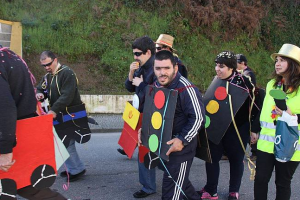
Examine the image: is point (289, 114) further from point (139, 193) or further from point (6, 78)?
point (6, 78)

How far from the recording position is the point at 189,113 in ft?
10.0

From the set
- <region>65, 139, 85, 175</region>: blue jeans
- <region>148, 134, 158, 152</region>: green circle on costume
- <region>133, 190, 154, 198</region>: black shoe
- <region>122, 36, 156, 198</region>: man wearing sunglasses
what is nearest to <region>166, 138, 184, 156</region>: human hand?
<region>148, 134, 158, 152</region>: green circle on costume

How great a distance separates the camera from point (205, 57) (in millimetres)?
14680

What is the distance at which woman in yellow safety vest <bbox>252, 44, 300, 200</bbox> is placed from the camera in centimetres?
310

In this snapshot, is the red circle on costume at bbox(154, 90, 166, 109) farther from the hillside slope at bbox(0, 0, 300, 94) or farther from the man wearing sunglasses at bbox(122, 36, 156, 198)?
the hillside slope at bbox(0, 0, 300, 94)

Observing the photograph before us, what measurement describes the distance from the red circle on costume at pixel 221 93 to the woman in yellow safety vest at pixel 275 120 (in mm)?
715

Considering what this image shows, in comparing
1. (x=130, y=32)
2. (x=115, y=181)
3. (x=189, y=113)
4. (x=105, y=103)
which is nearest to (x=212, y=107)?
(x=189, y=113)

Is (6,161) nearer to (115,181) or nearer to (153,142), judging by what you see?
(153,142)

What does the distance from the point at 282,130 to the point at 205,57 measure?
1192cm

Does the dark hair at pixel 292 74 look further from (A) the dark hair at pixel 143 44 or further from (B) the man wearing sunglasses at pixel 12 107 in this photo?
(B) the man wearing sunglasses at pixel 12 107

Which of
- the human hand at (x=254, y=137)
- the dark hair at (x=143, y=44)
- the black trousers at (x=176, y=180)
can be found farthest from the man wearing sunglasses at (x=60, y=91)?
the human hand at (x=254, y=137)

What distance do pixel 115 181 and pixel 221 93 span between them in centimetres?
205

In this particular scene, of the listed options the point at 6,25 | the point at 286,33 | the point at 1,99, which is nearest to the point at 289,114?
the point at 1,99

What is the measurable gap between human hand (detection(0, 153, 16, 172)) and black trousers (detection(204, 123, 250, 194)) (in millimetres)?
2357
